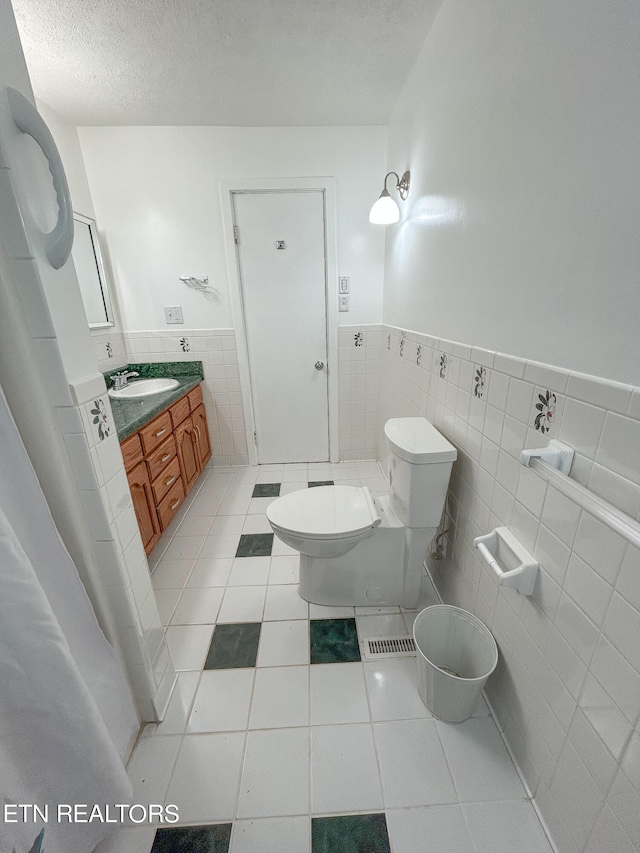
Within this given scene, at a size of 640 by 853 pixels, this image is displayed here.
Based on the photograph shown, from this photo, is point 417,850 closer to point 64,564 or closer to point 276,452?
point 64,564

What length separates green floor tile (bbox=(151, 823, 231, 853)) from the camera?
826mm

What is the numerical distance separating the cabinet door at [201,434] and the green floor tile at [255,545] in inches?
31.1

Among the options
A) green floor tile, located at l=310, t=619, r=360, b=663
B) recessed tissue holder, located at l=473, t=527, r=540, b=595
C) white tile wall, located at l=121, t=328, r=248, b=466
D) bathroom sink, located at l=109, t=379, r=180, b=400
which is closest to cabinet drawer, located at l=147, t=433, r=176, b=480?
bathroom sink, located at l=109, t=379, r=180, b=400

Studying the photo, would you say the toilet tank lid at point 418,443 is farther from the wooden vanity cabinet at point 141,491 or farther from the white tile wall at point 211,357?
the white tile wall at point 211,357

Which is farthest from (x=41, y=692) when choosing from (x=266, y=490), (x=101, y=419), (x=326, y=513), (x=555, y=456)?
(x=266, y=490)

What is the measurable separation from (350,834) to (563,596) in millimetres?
816

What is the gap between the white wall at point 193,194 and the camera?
82.1 inches

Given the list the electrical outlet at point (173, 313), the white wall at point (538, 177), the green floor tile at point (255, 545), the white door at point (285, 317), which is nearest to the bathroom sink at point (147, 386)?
the electrical outlet at point (173, 313)

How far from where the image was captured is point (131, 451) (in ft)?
4.89

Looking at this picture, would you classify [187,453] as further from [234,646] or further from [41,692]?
[41,692]

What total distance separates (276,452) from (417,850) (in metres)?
2.20

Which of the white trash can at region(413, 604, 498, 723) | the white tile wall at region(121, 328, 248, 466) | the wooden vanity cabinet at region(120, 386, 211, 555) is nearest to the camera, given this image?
the white trash can at region(413, 604, 498, 723)

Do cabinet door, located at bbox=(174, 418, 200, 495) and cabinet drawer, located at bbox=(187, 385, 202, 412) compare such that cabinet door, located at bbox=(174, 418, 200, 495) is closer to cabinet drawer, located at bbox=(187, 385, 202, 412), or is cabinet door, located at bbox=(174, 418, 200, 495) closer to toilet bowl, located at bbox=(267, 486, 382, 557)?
cabinet drawer, located at bbox=(187, 385, 202, 412)

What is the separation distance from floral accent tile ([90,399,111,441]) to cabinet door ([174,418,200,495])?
1164 mm
